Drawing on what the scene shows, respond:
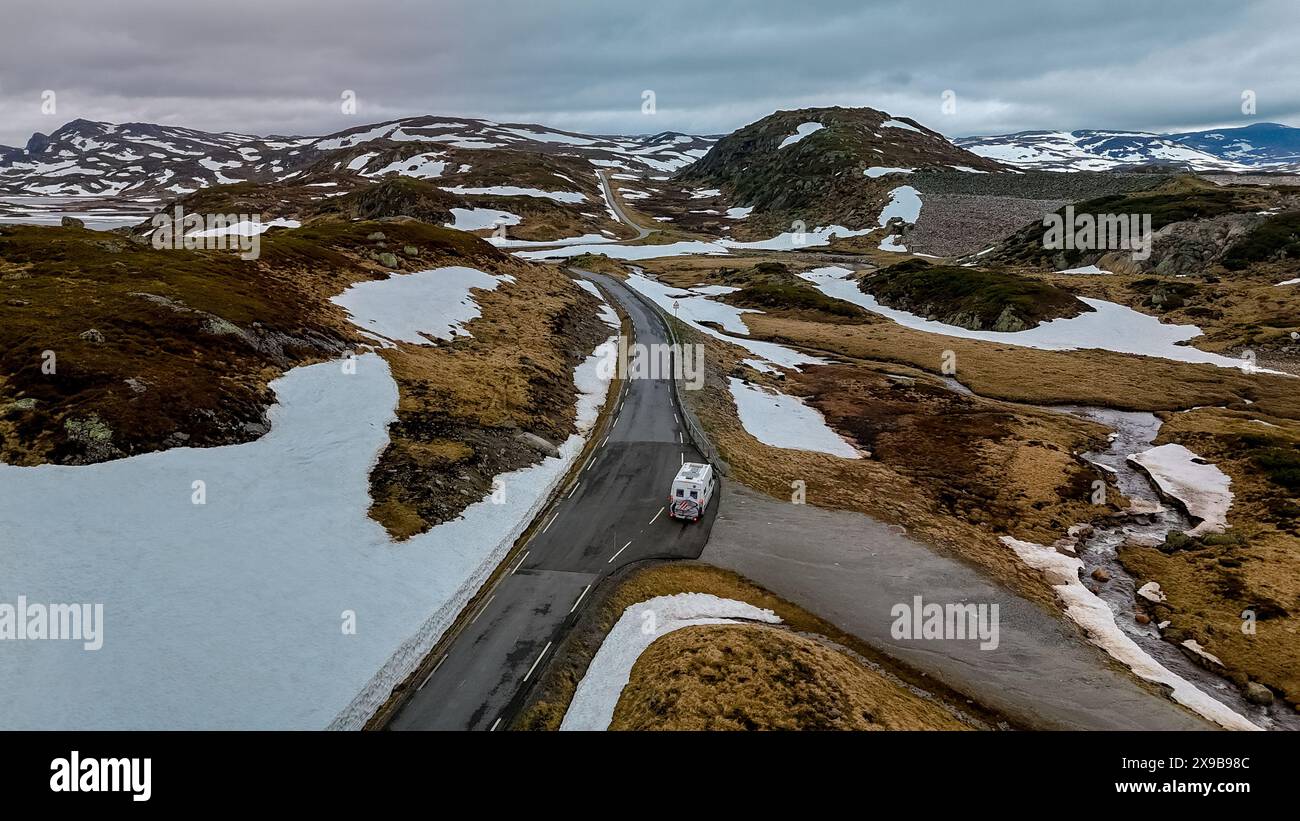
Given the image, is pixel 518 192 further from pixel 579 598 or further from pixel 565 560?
pixel 579 598

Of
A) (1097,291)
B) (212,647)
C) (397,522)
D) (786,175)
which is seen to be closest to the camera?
(212,647)

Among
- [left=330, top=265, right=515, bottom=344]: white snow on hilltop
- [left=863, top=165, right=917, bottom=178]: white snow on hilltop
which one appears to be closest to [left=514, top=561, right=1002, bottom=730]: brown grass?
[left=330, top=265, right=515, bottom=344]: white snow on hilltop

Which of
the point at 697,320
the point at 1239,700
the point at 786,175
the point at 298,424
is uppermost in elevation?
the point at 786,175

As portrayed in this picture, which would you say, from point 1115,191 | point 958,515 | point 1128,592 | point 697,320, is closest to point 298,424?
point 958,515

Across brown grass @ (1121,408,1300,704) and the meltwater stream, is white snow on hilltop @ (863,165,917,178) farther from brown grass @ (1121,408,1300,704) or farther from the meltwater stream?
brown grass @ (1121,408,1300,704)

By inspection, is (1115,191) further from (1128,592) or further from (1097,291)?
(1128,592)

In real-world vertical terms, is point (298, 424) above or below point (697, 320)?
below

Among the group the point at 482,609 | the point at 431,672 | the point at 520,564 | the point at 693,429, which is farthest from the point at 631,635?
the point at 693,429
